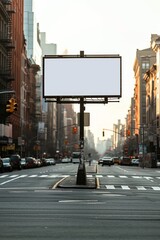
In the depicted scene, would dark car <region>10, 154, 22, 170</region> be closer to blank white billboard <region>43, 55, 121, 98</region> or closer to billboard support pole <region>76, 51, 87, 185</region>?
blank white billboard <region>43, 55, 121, 98</region>

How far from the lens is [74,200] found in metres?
22.8

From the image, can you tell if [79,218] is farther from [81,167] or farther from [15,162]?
[15,162]

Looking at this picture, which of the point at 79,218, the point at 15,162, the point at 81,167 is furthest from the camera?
the point at 15,162

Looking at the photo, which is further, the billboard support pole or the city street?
the billboard support pole

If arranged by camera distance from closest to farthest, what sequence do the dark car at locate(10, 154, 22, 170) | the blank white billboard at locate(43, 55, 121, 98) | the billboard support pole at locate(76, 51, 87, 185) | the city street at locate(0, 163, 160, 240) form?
the city street at locate(0, 163, 160, 240)
the billboard support pole at locate(76, 51, 87, 185)
the blank white billboard at locate(43, 55, 121, 98)
the dark car at locate(10, 154, 22, 170)

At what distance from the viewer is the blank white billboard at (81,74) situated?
3406cm

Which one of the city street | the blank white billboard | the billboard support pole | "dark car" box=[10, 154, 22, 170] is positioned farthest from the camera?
"dark car" box=[10, 154, 22, 170]

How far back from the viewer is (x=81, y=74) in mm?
34094

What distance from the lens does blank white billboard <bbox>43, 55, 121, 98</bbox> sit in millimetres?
34062

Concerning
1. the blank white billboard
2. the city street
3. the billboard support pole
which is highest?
the blank white billboard

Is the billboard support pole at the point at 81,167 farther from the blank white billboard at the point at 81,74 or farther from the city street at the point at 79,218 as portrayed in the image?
the city street at the point at 79,218

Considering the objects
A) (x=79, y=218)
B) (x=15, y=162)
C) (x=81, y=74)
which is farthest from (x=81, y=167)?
(x=15, y=162)

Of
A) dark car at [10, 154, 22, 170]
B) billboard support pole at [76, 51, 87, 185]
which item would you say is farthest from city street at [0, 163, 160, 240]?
dark car at [10, 154, 22, 170]

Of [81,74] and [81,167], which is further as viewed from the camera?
[81,74]
